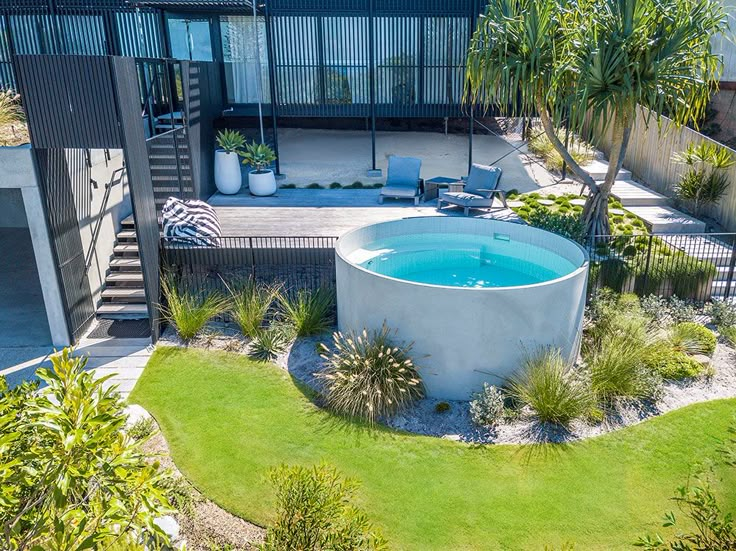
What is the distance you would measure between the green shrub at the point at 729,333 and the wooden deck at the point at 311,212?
4.48 meters

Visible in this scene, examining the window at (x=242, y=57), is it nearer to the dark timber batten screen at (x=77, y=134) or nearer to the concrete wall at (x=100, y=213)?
the concrete wall at (x=100, y=213)

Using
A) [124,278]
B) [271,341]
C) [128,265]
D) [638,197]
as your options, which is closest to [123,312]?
[124,278]

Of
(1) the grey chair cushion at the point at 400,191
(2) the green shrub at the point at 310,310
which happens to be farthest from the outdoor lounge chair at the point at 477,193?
(2) the green shrub at the point at 310,310

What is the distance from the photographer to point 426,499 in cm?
685

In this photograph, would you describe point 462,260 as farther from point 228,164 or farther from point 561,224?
point 228,164

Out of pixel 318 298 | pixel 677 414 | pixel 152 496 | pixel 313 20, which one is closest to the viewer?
pixel 152 496

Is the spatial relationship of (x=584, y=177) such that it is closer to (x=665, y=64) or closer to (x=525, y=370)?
(x=665, y=64)

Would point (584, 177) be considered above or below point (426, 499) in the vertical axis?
above

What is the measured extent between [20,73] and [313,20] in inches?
342

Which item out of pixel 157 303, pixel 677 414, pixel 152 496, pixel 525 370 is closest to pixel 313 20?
pixel 157 303

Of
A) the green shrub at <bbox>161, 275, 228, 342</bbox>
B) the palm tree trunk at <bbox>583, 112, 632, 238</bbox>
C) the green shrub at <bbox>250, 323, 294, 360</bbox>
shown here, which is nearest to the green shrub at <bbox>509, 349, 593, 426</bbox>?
the green shrub at <bbox>250, 323, 294, 360</bbox>

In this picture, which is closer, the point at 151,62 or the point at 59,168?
the point at 59,168

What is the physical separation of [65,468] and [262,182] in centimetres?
1250

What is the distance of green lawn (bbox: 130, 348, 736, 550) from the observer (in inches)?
255
